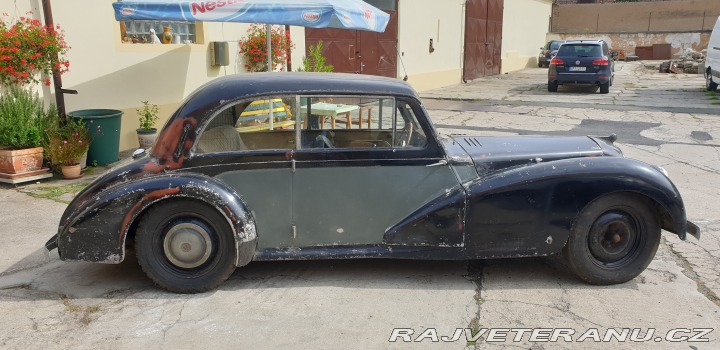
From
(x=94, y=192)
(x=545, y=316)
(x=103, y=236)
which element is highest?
(x=94, y=192)

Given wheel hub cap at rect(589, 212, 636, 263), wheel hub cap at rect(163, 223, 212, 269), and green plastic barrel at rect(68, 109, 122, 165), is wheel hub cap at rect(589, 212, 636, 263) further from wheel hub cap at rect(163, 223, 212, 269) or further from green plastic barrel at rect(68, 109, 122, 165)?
green plastic barrel at rect(68, 109, 122, 165)

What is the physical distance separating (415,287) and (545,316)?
0.90m

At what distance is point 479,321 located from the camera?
3.70 metres

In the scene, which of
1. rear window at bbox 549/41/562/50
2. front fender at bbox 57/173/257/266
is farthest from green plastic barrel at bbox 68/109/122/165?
rear window at bbox 549/41/562/50

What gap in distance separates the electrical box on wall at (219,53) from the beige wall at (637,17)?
31.2 meters

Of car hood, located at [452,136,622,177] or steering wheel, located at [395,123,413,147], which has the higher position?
steering wheel, located at [395,123,413,147]

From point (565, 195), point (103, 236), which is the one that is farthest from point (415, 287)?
point (103, 236)

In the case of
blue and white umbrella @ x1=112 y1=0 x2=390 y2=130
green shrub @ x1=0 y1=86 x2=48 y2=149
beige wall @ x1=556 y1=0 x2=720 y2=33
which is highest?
beige wall @ x1=556 y1=0 x2=720 y2=33

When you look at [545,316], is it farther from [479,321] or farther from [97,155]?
[97,155]

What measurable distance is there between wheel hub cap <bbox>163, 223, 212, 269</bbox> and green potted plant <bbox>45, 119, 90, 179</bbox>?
12.4 feet

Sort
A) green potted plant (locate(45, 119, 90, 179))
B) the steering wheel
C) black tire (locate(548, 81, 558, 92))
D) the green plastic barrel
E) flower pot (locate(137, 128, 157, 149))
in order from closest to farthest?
the steering wheel
green potted plant (locate(45, 119, 90, 179))
the green plastic barrel
flower pot (locate(137, 128, 157, 149))
black tire (locate(548, 81, 558, 92))

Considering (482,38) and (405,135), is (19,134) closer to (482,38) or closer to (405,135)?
(405,135)

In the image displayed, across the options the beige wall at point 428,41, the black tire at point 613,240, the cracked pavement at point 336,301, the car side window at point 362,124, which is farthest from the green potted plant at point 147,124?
the beige wall at point 428,41

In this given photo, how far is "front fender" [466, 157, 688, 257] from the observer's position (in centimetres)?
405
